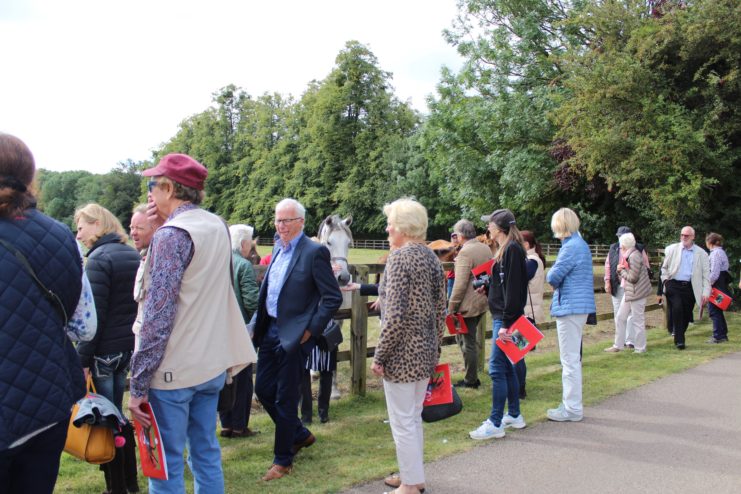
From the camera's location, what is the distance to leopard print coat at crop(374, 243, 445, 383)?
405 centimetres

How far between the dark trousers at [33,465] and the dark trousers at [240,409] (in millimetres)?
3037

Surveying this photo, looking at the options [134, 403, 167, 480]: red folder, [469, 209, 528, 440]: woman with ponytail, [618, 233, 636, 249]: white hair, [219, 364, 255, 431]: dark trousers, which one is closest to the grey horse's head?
[219, 364, 255, 431]: dark trousers

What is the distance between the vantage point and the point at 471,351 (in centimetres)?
763

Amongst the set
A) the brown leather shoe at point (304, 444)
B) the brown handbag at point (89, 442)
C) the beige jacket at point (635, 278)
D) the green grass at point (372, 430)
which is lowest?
the green grass at point (372, 430)

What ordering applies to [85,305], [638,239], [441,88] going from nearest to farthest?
[85,305], [638,239], [441,88]

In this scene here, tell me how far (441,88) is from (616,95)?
12.0 metres

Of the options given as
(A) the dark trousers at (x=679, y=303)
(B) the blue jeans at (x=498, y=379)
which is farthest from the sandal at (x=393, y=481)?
(A) the dark trousers at (x=679, y=303)

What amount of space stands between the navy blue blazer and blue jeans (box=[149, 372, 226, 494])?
1.35 meters

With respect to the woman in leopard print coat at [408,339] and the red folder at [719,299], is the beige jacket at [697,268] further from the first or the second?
the woman in leopard print coat at [408,339]

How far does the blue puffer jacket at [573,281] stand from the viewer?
19.5 ft

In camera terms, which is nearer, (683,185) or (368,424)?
(368,424)

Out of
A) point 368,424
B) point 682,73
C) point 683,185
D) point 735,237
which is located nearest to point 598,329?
point 683,185

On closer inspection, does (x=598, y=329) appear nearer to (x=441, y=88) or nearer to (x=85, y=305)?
(x=85, y=305)

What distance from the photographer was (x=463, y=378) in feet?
26.3
